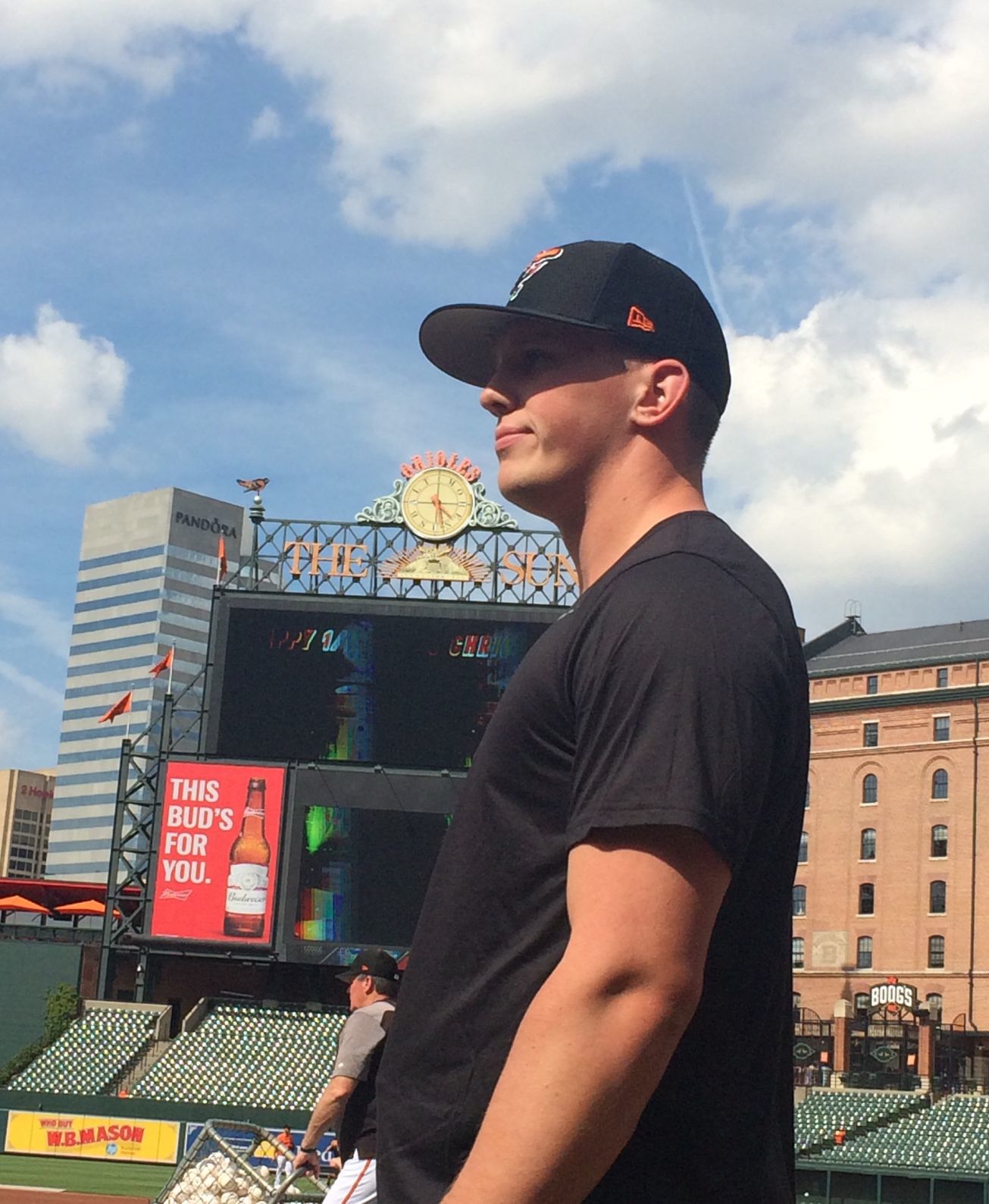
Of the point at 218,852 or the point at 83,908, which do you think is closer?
the point at 218,852

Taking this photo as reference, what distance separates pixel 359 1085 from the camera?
8.68 metres

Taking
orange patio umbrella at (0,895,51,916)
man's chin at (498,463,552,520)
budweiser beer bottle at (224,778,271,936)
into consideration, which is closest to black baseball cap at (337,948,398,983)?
man's chin at (498,463,552,520)

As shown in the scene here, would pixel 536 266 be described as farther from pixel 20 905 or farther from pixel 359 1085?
pixel 20 905

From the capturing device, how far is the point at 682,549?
8.23 ft

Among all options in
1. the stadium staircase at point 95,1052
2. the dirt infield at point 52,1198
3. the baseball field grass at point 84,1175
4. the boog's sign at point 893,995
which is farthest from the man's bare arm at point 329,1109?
the boog's sign at point 893,995

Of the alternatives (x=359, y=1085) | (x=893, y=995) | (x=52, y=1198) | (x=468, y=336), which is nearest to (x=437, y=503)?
(x=893, y=995)

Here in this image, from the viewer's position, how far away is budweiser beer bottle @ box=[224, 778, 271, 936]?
4303 centimetres

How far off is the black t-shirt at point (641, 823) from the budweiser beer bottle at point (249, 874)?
41420 millimetres

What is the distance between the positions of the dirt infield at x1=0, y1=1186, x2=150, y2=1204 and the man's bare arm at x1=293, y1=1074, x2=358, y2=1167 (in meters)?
16.2

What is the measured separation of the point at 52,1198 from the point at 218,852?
61.2 feet

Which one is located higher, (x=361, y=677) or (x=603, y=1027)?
(x=361, y=677)

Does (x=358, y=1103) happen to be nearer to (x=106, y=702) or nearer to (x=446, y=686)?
(x=446, y=686)

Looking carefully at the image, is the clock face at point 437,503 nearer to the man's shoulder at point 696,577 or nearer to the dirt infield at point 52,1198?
the dirt infield at point 52,1198

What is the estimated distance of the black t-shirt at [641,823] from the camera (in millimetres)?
2266
